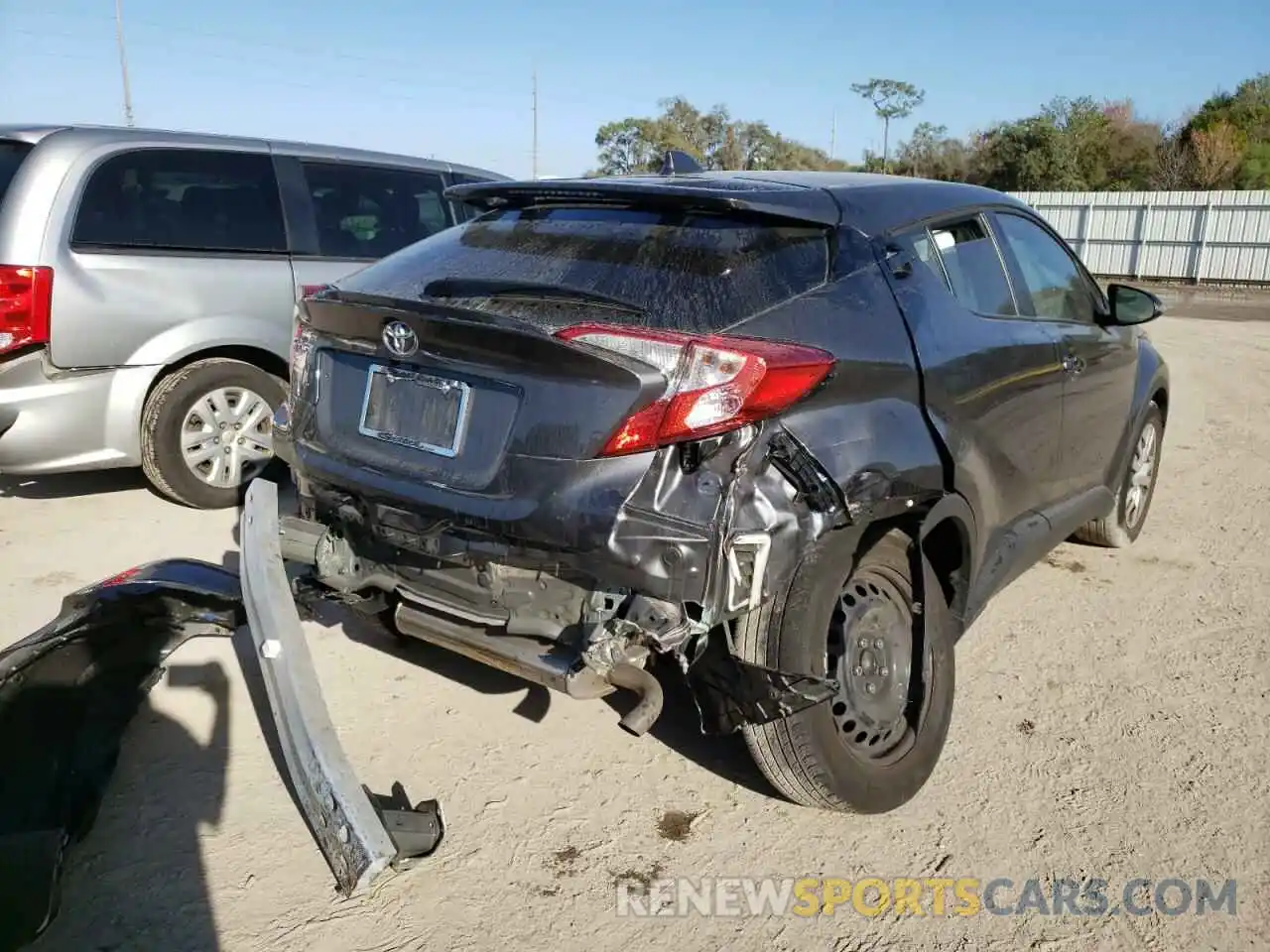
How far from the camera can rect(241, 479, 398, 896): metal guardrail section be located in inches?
93.7

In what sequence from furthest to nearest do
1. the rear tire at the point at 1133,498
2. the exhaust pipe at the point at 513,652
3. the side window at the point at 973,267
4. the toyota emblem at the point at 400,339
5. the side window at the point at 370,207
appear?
the side window at the point at 370,207, the rear tire at the point at 1133,498, the side window at the point at 973,267, the toyota emblem at the point at 400,339, the exhaust pipe at the point at 513,652

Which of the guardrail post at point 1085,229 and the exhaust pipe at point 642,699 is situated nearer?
the exhaust pipe at point 642,699

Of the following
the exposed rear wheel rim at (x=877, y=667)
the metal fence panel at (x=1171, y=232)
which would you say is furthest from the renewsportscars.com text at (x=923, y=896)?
the metal fence panel at (x=1171, y=232)

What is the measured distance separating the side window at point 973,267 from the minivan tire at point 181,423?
3.75 m

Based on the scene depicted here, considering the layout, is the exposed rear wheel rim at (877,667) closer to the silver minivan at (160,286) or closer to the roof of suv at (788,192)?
the roof of suv at (788,192)

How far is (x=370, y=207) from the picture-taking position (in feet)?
20.6

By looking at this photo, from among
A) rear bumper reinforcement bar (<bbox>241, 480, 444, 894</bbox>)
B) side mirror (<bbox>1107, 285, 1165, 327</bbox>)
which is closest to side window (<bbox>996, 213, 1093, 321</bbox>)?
side mirror (<bbox>1107, 285, 1165, 327</bbox>)

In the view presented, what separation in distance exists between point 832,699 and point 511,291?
4.59 feet

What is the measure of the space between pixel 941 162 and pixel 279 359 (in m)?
41.9

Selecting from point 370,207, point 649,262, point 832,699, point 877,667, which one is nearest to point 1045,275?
point 877,667

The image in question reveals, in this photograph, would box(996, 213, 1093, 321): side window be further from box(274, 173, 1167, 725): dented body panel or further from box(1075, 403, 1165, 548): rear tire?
box(1075, 403, 1165, 548): rear tire

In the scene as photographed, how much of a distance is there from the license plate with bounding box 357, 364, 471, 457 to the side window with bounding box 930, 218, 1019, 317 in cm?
170

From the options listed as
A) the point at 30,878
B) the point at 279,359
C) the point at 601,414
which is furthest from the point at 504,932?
the point at 279,359

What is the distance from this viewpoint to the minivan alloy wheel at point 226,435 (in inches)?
211
